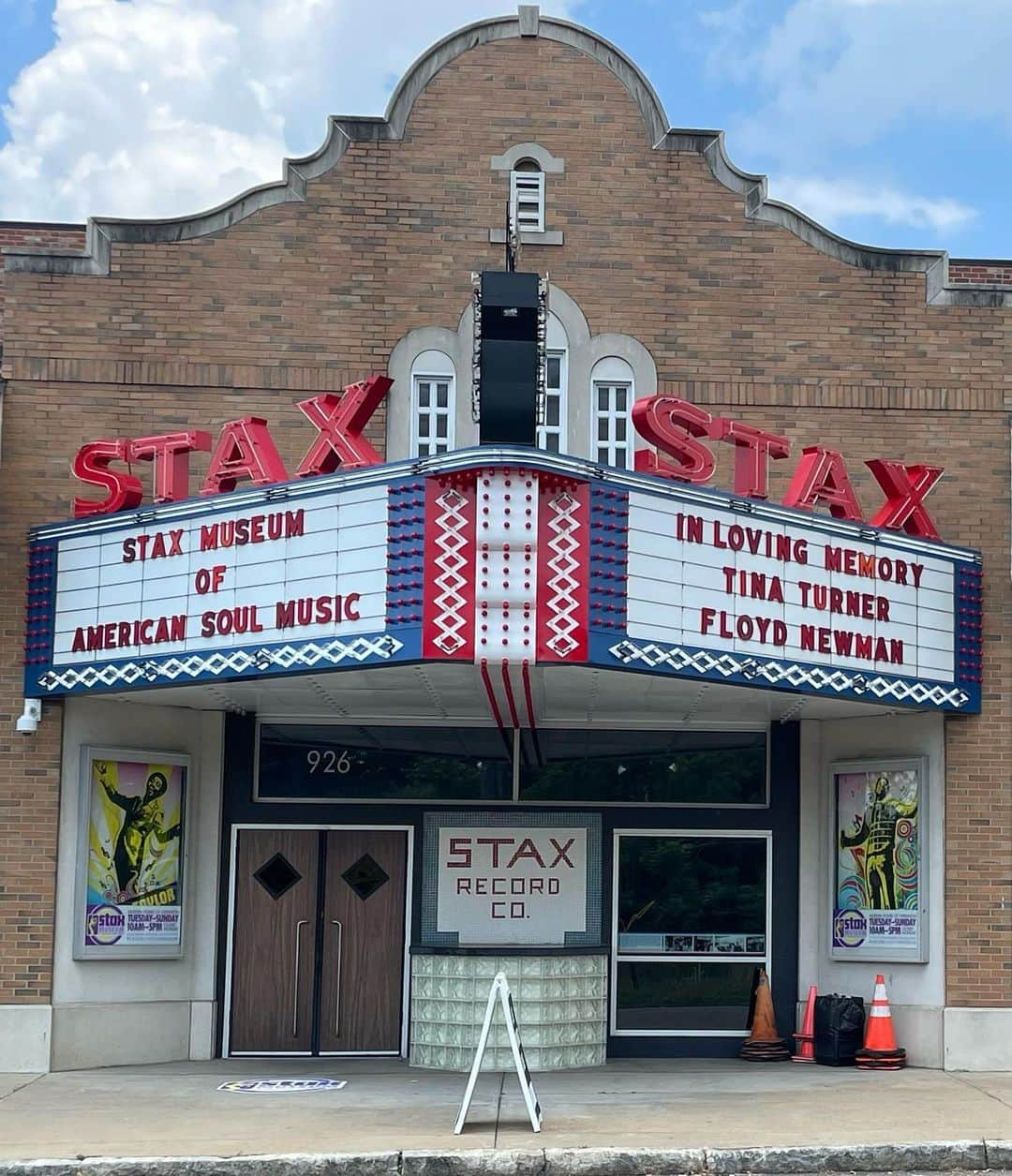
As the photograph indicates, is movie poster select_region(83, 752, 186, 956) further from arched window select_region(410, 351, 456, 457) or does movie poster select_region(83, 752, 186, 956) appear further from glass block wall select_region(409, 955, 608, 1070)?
arched window select_region(410, 351, 456, 457)

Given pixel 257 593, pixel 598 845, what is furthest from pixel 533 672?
pixel 598 845

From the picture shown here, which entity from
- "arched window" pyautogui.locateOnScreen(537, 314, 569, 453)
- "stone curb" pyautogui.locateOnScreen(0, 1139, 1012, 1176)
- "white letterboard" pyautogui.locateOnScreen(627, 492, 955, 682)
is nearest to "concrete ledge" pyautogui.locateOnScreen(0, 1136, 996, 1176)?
"stone curb" pyautogui.locateOnScreen(0, 1139, 1012, 1176)

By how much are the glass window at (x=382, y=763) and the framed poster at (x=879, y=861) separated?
134 inches

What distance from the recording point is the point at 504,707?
52.0ft

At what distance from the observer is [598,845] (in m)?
17.9

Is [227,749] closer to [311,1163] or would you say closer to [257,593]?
[257,593]

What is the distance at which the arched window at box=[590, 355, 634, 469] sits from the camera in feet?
58.3

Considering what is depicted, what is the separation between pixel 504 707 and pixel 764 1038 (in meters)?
4.41

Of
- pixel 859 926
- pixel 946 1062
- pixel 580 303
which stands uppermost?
pixel 580 303

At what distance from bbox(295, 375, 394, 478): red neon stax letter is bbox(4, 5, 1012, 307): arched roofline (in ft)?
11.6

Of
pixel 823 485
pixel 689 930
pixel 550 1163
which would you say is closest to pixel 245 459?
pixel 823 485

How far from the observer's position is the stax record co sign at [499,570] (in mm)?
13578

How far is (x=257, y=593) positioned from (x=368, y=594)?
49.2 inches

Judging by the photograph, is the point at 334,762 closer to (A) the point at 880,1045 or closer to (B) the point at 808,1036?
(B) the point at 808,1036
